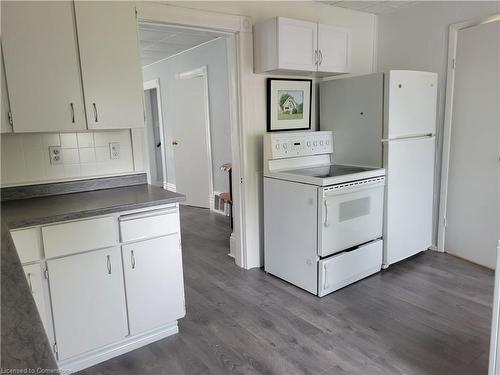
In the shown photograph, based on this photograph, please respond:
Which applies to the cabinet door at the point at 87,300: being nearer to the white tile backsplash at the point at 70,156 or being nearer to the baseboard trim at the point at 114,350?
the baseboard trim at the point at 114,350

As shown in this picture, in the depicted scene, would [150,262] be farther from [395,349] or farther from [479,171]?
[479,171]


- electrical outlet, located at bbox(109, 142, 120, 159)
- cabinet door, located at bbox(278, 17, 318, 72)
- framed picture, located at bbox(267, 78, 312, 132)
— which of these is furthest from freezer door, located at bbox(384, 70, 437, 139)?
electrical outlet, located at bbox(109, 142, 120, 159)

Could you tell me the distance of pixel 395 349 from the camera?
6.97ft

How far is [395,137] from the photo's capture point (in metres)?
3.04

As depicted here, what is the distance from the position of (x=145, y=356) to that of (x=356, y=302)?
150 cm

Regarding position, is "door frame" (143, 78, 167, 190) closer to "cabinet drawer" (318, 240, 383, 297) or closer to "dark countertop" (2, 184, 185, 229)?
"dark countertop" (2, 184, 185, 229)

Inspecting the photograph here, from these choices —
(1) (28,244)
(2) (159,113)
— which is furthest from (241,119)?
(2) (159,113)

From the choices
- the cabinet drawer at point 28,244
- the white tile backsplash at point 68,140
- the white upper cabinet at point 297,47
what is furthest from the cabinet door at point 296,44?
the cabinet drawer at point 28,244

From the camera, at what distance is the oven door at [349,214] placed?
265cm

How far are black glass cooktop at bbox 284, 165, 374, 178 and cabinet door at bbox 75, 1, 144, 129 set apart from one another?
134cm

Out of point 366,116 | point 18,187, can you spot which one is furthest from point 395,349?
point 18,187

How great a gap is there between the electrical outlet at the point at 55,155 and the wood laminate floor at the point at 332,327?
1.25m

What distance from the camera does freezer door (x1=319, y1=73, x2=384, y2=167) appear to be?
3.03 m

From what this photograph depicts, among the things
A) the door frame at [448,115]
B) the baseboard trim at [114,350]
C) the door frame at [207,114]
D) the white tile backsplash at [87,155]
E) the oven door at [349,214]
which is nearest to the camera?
the baseboard trim at [114,350]
